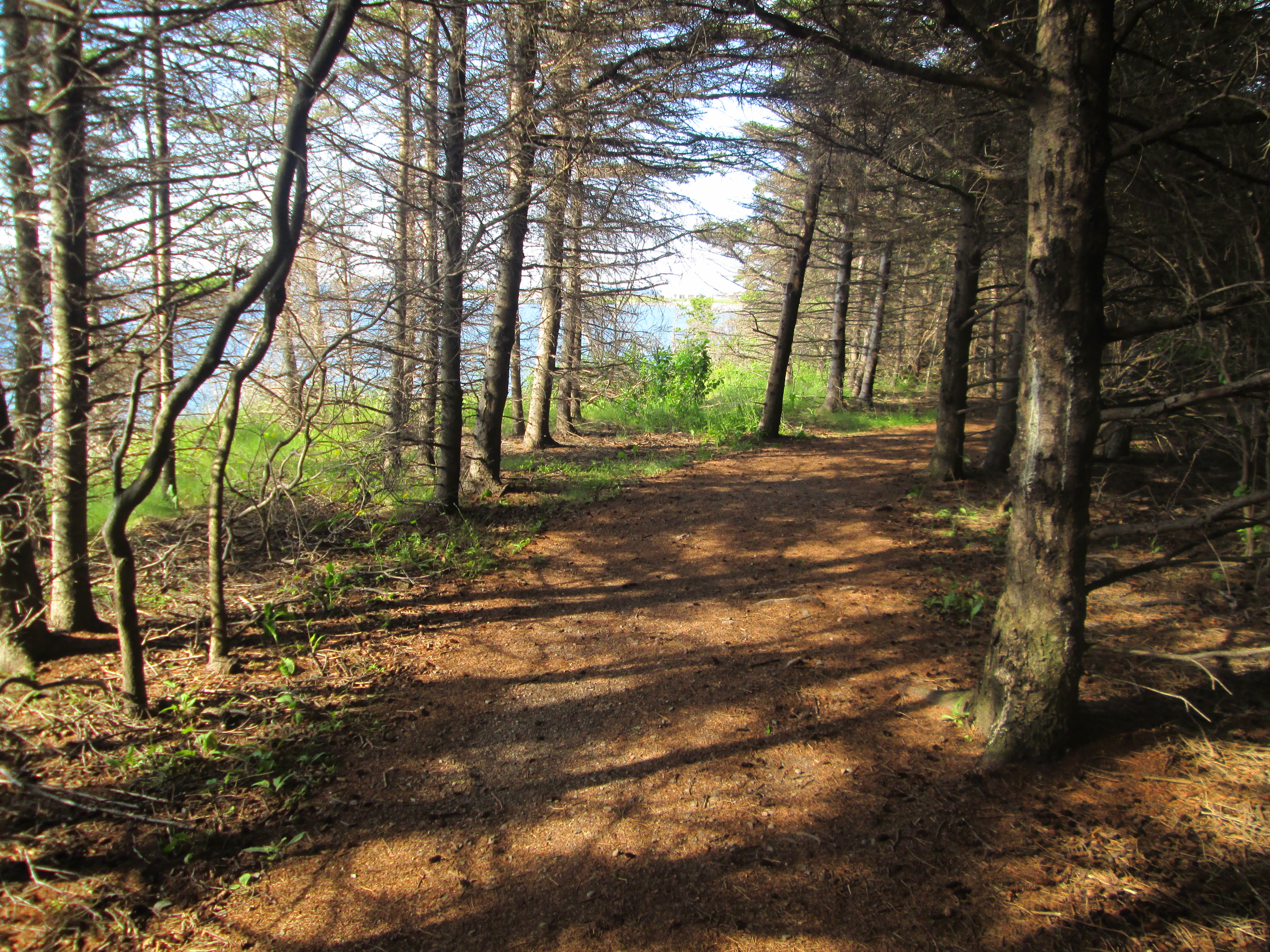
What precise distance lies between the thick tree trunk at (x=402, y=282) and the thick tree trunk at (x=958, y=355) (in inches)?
252

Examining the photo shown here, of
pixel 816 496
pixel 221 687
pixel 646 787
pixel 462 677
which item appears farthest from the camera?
pixel 816 496

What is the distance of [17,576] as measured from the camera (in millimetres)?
4004

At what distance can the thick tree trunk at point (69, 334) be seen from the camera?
3.84 m

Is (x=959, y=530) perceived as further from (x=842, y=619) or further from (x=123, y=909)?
(x=123, y=909)

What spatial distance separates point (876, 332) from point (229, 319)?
689 inches

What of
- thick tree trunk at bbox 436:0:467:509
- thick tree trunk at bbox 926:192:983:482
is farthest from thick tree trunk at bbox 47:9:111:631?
thick tree trunk at bbox 926:192:983:482

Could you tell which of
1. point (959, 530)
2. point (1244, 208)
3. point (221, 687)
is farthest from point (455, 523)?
point (1244, 208)

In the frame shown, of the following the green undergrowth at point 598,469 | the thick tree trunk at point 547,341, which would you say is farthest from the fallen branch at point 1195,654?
the thick tree trunk at point 547,341

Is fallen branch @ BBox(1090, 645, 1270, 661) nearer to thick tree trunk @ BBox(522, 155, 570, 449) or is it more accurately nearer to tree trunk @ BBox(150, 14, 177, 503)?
tree trunk @ BBox(150, 14, 177, 503)

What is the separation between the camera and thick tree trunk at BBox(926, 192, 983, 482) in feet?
27.3

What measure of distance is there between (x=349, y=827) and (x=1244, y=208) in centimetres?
667

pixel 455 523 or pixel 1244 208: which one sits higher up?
pixel 1244 208

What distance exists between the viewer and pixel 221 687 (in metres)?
4.20

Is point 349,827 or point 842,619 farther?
point 842,619
